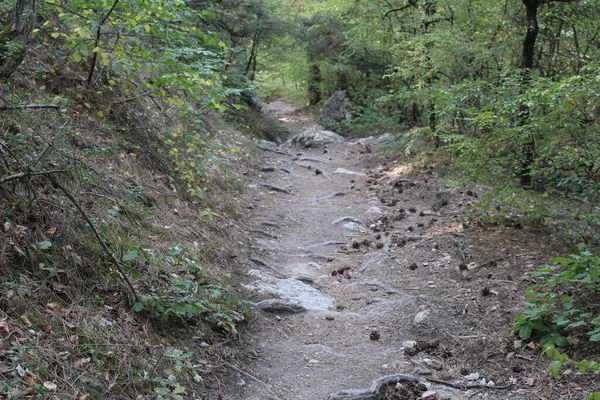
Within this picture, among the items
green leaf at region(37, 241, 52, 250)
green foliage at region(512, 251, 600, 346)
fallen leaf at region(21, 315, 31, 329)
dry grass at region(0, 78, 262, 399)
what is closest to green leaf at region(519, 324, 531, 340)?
green foliage at region(512, 251, 600, 346)

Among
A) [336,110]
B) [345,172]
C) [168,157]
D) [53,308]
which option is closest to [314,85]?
[336,110]

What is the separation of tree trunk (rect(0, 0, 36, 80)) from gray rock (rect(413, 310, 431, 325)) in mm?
4486

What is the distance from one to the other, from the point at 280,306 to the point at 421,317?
5.02ft

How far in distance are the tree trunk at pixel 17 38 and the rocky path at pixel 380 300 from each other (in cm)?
332

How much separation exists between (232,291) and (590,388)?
3418mm

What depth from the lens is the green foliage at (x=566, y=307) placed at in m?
3.71

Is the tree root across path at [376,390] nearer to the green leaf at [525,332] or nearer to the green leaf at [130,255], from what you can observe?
the green leaf at [525,332]

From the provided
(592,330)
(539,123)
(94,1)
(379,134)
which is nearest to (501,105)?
(539,123)

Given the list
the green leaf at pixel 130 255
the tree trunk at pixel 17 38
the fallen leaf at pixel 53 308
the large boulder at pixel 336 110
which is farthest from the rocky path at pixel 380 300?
the large boulder at pixel 336 110

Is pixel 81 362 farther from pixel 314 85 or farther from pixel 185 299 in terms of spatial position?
pixel 314 85

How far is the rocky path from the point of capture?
3.90m

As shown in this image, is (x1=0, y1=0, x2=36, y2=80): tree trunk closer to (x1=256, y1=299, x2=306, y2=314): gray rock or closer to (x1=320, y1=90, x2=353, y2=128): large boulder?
(x1=256, y1=299, x2=306, y2=314): gray rock

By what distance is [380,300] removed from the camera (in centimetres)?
558

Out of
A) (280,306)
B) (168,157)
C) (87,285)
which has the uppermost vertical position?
(168,157)
